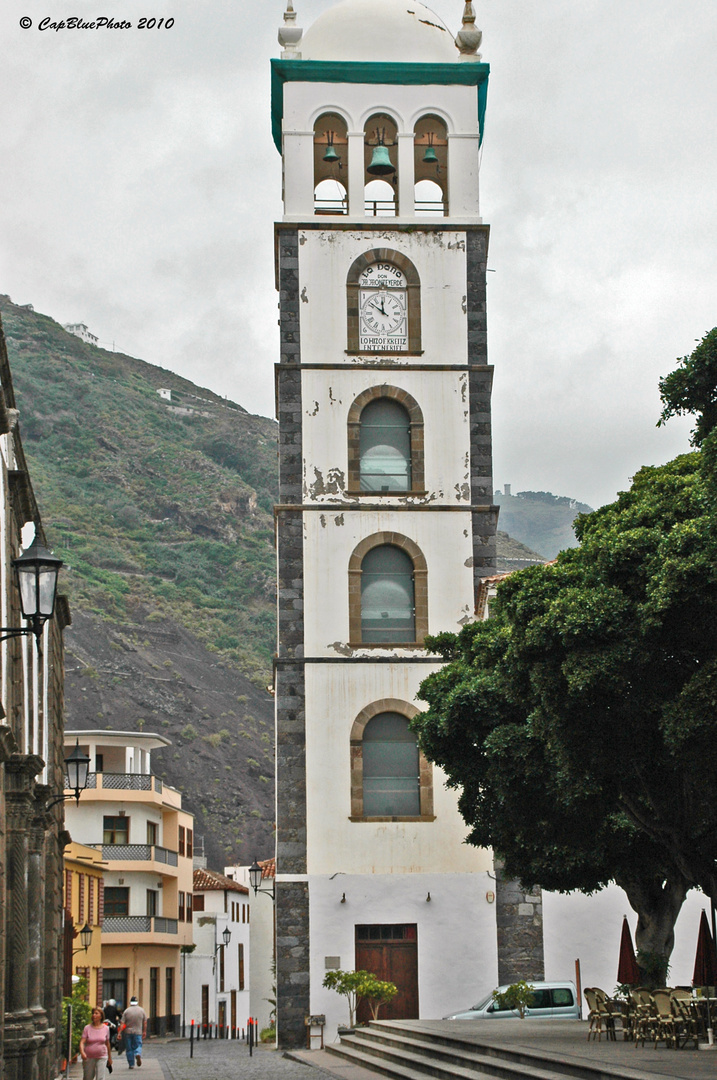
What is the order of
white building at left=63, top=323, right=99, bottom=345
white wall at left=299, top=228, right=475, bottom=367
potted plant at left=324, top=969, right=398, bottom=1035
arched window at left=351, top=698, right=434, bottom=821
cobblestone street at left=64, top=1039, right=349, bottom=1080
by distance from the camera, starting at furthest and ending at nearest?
white building at left=63, top=323, right=99, bottom=345, white wall at left=299, top=228, right=475, bottom=367, arched window at left=351, top=698, right=434, bottom=821, potted plant at left=324, top=969, right=398, bottom=1035, cobblestone street at left=64, top=1039, right=349, bottom=1080

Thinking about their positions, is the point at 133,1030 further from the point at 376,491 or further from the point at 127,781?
the point at 127,781

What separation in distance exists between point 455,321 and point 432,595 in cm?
671

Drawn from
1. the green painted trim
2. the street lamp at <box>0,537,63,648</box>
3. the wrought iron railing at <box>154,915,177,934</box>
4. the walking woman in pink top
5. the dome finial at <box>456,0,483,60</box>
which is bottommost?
the wrought iron railing at <box>154,915,177,934</box>

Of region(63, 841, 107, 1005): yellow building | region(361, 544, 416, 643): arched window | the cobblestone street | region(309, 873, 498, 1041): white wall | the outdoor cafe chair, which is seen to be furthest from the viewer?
region(63, 841, 107, 1005): yellow building

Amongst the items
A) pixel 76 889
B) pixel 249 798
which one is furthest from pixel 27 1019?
pixel 249 798

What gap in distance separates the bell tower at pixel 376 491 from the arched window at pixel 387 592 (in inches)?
1.8

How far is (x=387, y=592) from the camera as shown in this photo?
34750mm

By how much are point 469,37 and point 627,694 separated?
936 inches

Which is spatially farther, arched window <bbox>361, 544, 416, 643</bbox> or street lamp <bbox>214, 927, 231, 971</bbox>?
street lamp <bbox>214, 927, 231, 971</bbox>

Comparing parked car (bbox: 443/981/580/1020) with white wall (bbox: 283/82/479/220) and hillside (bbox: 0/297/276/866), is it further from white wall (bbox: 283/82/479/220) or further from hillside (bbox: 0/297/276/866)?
hillside (bbox: 0/297/276/866)

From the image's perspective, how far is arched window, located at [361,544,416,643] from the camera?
1357 inches

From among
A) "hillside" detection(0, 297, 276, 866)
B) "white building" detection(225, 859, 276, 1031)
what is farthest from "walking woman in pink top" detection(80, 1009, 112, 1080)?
"hillside" detection(0, 297, 276, 866)

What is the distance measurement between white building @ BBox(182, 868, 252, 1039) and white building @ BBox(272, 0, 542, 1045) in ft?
135

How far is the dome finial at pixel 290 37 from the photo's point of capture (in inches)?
1468
